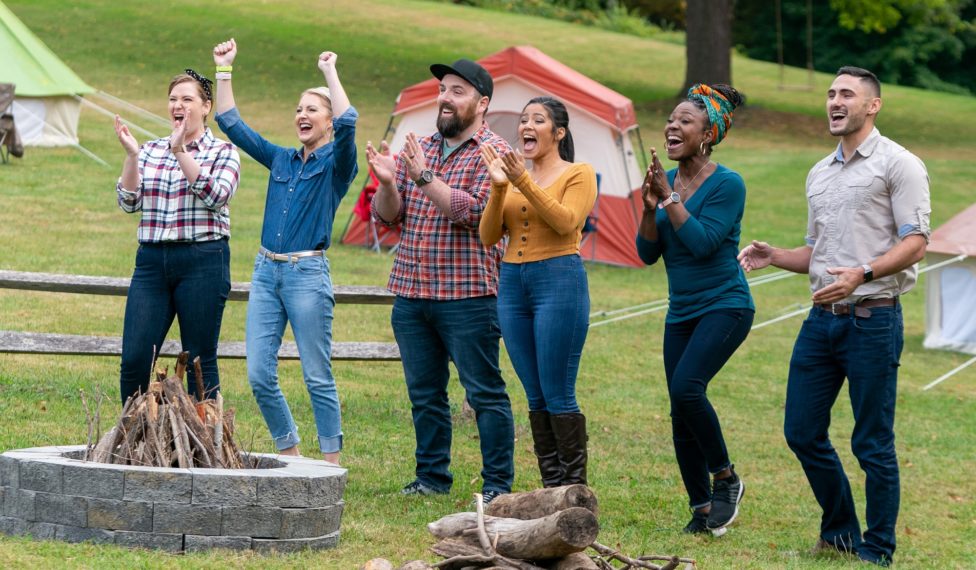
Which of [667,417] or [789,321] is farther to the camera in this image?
[789,321]

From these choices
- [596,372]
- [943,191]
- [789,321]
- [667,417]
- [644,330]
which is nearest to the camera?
[667,417]

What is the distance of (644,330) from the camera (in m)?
13.6

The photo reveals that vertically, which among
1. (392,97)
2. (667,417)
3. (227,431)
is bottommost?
(667,417)

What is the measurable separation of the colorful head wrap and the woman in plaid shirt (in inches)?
88.1

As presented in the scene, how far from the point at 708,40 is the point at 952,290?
14.8m

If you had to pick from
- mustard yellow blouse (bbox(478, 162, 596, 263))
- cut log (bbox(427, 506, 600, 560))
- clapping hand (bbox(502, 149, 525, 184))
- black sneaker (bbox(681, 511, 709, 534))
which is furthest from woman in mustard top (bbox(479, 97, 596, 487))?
cut log (bbox(427, 506, 600, 560))

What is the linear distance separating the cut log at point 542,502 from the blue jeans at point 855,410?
4.95 ft

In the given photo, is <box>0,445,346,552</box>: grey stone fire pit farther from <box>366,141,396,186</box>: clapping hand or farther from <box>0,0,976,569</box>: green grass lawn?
<box>366,141,396,186</box>: clapping hand

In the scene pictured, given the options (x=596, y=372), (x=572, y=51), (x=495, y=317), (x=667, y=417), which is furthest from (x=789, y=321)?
(x=572, y=51)

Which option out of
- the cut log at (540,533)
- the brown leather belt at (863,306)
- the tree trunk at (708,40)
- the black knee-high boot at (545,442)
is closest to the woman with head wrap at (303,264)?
the black knee-high boot at (545,442)

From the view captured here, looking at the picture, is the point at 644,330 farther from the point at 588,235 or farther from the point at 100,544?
the point at 100,544

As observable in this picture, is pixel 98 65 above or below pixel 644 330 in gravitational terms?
above

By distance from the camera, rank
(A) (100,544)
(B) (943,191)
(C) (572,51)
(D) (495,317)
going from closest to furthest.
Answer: (A) (100,544) → (D) (495,317) → (B) (943,191) → (C) (572,51)

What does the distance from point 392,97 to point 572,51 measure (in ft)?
32.9
